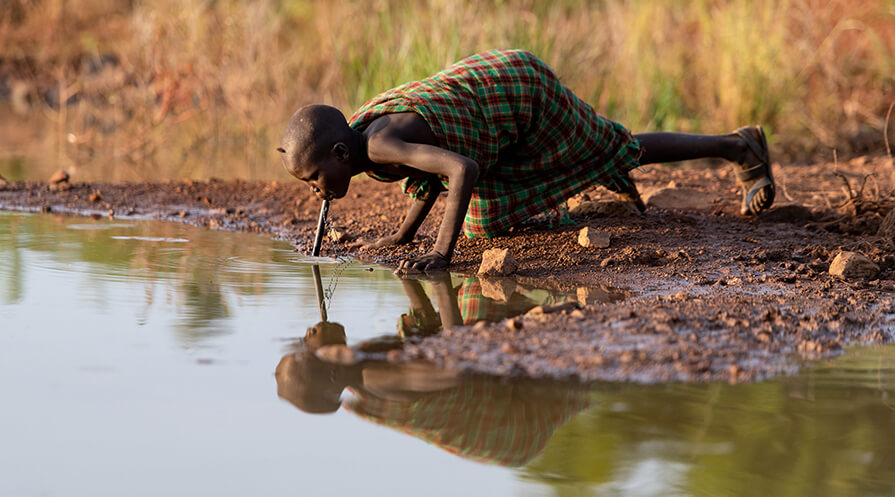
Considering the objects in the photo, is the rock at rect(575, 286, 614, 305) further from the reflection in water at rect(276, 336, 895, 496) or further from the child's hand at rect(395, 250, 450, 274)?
the reflection in water at rect(276, 336, 895, 496)

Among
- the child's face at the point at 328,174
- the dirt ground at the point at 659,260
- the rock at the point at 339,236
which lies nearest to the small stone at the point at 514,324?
the dirt ground at the point at 659,260

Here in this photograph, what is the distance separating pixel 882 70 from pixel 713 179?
273 centimetres

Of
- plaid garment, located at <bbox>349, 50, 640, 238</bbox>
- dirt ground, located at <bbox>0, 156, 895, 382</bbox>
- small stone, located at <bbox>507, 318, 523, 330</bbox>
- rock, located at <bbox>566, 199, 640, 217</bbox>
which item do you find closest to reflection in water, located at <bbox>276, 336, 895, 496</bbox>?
dirt ground, located at <bbox>0, 156, 895, 382</bbox>

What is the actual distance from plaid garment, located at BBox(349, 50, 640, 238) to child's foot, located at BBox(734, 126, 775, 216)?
63cm

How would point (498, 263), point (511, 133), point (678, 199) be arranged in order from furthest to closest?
point (678, 199) < point (511, 133) < point (498, 263)

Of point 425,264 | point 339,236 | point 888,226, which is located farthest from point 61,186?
point 888,226

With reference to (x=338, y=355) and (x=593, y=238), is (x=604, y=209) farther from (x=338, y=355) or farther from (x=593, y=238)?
(x=338, y=355)

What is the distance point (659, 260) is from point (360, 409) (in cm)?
190

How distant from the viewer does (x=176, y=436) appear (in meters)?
2.10

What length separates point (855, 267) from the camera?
355 centimetres

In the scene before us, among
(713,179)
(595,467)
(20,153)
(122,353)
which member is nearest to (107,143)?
(20,153)

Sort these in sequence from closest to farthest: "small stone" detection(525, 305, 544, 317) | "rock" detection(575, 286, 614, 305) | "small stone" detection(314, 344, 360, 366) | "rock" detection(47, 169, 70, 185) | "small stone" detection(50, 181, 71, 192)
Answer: "small stone" detection(314, 344, 360, 366)
"small stone" detection(525, 305, 544, 317)
"rock" detection(575, 286, 614, 305)
"small stone" detection(50, 181, 71, 192)
"rock" detection(47, 169, 70, 185)

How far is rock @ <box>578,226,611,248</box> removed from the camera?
3.95 m

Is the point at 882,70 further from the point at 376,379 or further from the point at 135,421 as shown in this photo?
the point at 135,421
